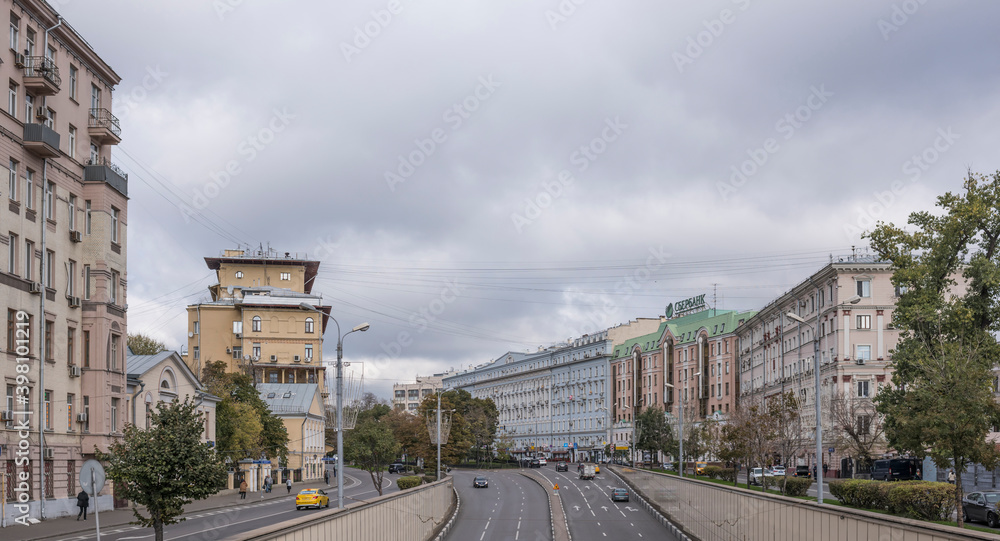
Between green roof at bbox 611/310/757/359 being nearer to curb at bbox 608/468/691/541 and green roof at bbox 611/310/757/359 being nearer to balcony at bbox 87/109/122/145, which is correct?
curb at bbox 608/468/691/541

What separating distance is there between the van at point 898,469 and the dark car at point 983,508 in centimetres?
1933

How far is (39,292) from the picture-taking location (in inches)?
1896

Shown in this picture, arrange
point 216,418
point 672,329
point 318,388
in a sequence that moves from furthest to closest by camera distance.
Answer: point 672,329, point 318,388, point 216,418

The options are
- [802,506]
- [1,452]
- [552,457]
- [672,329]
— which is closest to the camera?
[802,506]

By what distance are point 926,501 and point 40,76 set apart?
148 feet

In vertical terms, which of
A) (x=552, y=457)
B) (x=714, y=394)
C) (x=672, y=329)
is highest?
(x=672, y=329)

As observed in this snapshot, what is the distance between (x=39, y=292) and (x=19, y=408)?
→ 20.1 ft

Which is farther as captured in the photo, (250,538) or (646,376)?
(646,376)

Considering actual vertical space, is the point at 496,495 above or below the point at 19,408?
below

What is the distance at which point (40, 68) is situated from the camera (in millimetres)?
48219

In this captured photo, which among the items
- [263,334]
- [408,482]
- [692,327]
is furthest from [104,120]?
[692,327]

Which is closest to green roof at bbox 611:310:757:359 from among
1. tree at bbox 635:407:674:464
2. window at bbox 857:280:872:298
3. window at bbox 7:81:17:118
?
tree at bbox 635:407:674:464

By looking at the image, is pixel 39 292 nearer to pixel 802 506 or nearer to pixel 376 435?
pixel 376 435

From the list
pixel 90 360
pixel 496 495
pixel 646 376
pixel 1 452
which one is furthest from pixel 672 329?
pixel 1 452
